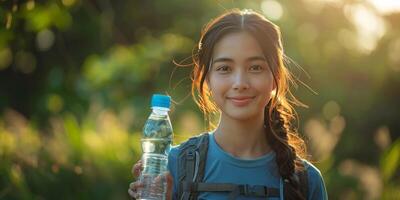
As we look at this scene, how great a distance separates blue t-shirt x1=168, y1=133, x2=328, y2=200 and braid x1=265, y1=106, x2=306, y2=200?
0.03 m

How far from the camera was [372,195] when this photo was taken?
24.4 ft

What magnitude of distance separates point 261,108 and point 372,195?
387 cm

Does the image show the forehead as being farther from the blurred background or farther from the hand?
the blurred background

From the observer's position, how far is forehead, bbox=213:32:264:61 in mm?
3786

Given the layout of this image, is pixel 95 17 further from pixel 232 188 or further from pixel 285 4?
pixel 232 188

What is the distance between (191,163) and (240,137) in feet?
0.87

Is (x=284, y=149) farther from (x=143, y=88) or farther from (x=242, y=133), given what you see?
(x=143, y=88)

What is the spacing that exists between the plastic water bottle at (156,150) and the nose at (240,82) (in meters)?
0.29

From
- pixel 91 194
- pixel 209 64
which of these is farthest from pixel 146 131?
pixel 91 194

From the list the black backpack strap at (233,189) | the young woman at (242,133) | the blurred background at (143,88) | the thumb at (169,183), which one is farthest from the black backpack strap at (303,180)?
the blurred background at (143,88)

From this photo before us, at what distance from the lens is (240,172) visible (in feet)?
12.6

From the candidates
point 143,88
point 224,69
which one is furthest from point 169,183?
point 143,88

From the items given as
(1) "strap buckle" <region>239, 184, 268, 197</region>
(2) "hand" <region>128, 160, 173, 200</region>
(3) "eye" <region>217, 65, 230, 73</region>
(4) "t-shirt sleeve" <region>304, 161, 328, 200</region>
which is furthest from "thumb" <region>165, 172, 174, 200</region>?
(4) "t-shirt sleeve" <region>304, 161, 328, 200</region>

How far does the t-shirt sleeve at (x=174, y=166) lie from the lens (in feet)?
12.4
